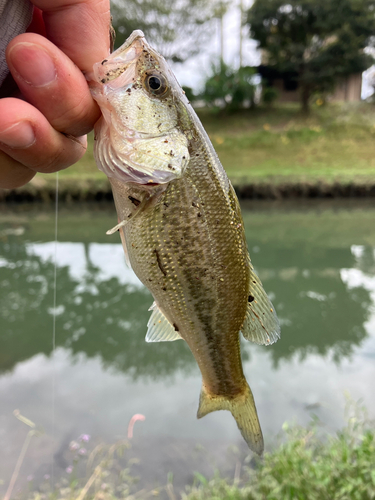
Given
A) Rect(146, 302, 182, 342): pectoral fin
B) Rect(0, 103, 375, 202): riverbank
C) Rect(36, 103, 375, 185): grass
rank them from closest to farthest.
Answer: Rect(146, 302, 182, 342): pectoral fin < Rect(0, 103, 375, 202): riverbank < Rect(36, 103, 375, 185): grass

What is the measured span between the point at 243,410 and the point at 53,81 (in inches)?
58.1

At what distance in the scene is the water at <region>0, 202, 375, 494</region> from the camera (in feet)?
10.0

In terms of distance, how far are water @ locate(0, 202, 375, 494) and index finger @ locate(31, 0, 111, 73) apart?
2947 mm

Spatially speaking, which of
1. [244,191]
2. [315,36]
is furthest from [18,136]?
[315,36]

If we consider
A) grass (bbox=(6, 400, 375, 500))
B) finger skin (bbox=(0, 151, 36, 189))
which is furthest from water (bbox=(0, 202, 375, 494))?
finger skin (bbox=(0, 151, 36, 189))

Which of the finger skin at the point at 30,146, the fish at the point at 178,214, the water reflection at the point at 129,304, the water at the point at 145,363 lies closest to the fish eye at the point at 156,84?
the fish at the point at 178,214

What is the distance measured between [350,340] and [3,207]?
12318mm

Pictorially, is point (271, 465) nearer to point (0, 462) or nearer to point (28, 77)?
point (0, 462)

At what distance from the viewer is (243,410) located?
1509 millimetres

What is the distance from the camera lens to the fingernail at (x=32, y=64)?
99 cm

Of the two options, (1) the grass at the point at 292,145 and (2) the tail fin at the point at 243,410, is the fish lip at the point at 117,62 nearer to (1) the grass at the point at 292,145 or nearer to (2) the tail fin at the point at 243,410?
(2) the tail fin at the point at 243,410

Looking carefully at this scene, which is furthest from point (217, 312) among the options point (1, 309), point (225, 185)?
point (1, 309)

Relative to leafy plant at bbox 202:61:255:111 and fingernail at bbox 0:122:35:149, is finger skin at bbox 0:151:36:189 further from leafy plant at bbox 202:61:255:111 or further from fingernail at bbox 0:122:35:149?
leafy plant at bbox 202:61:255:111

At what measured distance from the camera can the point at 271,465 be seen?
2.57 meters
